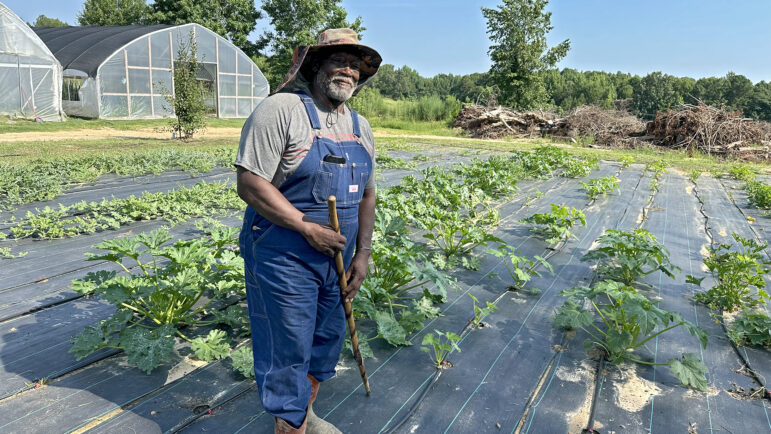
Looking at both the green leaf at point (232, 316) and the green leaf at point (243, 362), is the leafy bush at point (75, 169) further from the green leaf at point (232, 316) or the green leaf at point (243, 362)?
the green leaf at point (243, 362)

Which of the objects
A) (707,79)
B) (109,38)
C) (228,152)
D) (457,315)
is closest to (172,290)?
(457,315)

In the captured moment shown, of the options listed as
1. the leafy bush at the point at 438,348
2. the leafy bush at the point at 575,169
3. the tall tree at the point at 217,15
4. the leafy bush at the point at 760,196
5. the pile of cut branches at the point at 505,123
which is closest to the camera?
the leafy bush at the point at 438,348

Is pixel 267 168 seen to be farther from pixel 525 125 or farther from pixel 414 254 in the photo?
pixel 525 125

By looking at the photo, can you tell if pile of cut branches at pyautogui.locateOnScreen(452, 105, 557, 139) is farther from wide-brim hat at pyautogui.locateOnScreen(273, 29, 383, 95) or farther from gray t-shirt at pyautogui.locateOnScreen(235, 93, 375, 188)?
gray t-shirt at pyautogui.locateOnScreen(235, 93, 375, 188)

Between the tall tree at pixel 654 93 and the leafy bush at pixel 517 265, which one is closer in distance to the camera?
the leafy bush at pixel 517 265

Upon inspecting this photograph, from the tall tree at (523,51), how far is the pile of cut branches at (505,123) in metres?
4.81

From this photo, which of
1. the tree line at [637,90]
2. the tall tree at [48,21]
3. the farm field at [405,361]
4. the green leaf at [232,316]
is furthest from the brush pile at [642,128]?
the tall tree at [48,21]

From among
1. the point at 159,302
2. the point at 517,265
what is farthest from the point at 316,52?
the point at 517,265

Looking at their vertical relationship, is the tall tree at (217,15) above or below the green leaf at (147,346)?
above

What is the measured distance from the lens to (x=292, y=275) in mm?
1744

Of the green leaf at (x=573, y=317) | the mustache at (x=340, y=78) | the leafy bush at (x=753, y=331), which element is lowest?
the leafy bush at (x=753, y=331)

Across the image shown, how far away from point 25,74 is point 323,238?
20033mm

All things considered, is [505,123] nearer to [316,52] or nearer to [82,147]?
[82,147]

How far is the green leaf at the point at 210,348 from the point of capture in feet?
7.80
